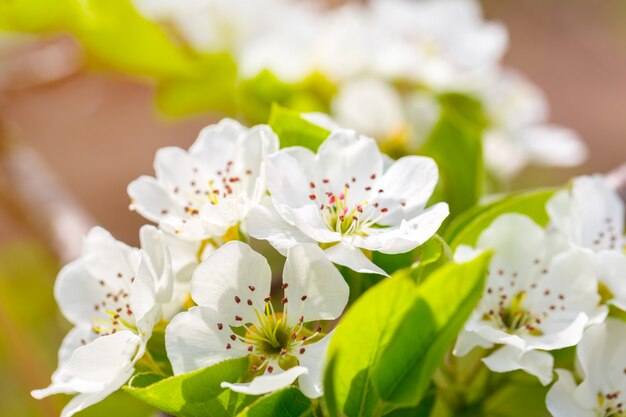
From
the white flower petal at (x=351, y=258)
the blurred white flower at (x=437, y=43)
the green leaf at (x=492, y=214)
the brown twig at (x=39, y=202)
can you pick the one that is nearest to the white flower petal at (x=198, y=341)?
the white flower petal at (x=351, y=258)

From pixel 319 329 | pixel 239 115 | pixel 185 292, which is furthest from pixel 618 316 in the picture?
pixel 239 115

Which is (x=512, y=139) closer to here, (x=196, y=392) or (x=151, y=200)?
(x=151, y=200)

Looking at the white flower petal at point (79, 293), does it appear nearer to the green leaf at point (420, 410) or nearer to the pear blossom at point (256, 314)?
the pear blossom at point (256, 314)

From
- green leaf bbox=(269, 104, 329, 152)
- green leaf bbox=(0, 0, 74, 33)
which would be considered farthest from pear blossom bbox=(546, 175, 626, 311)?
green leaf bbox=(0, 0, 74, 33)

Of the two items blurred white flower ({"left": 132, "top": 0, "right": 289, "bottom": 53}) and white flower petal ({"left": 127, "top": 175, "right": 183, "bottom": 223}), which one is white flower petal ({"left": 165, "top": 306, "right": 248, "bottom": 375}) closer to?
white flower petal ({"left": 127, "top": 175, "right": 183, "bottom": 223})

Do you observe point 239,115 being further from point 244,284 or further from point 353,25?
point 244,284

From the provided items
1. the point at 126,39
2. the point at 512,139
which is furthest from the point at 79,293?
the point at 512,139
